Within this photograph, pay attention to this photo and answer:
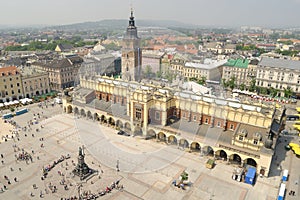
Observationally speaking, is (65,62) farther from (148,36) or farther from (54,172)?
(54,172)

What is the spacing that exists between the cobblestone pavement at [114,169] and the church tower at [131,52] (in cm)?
3363

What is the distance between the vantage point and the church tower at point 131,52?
9662cm

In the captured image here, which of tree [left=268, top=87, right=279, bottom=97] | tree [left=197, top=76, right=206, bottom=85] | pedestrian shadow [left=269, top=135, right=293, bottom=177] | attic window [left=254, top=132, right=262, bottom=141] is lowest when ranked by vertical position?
pedestrian shadow [left=269, top=135, right=293, bottom=177]

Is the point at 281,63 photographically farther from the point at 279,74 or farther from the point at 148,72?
the point at 148,72

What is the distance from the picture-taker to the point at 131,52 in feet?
326

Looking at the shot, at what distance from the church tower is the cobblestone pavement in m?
33.6

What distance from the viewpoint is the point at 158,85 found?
7706 cm

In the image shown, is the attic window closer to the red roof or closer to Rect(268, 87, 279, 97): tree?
Rect(268, 87, 279, 97): tree

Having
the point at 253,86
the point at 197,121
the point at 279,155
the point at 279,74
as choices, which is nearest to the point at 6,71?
the point at 197,121

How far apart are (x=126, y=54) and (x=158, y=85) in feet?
101

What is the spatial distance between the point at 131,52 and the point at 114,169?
57.7m

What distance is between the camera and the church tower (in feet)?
317

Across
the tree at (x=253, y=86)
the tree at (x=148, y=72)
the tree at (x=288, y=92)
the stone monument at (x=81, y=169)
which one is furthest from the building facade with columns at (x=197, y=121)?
the tree at (x=253, y=86)

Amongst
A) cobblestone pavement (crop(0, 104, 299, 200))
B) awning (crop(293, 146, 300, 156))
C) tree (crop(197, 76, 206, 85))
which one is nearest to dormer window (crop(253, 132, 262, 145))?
cobblestone pavement (crop(0, 104, 299, 200))
